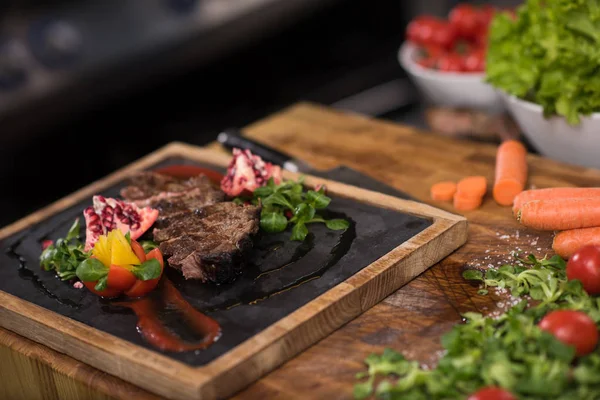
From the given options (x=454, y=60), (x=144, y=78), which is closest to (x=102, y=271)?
(x=454, y=60)

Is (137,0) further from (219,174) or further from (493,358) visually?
(493,358)

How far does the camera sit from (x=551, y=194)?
2.87 metres

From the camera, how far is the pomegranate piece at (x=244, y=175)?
3.04 m

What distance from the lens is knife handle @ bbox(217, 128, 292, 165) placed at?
346 cm

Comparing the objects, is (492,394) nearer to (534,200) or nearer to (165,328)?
(165,328)

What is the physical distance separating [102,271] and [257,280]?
47cm

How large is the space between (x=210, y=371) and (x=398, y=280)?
0.74 m

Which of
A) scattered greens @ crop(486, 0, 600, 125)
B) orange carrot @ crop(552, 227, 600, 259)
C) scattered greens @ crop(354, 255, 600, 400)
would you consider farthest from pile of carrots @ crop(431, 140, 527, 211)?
scattered greens @ crop(354, 255, 600, 400)

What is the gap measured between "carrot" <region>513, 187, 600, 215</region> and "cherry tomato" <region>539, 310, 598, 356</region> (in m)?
0.78

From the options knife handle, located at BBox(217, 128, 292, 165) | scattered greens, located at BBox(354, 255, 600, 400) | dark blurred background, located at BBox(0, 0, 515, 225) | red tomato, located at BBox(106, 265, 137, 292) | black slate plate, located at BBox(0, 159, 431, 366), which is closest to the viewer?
scattered greens, located at BBox(354, 255, 600, 400)

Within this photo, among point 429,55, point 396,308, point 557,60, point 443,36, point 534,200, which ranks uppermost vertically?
point 557,60

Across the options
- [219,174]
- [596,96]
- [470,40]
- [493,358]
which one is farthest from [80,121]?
[493,358]

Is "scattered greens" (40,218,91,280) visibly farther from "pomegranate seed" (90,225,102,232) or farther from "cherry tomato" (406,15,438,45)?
"cherry tomato" (406,15,438,45)

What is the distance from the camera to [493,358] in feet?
6.73
